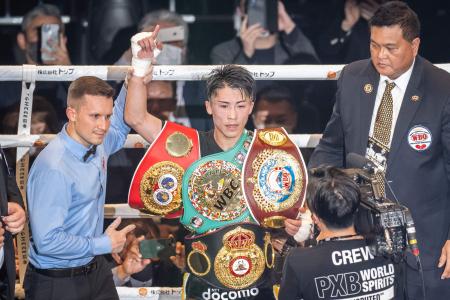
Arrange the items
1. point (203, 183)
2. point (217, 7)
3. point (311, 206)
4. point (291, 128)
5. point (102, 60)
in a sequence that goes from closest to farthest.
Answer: point (311, 206)
point (203, 183)
point (291, 128)
point (102, 60)
point (217, 7)

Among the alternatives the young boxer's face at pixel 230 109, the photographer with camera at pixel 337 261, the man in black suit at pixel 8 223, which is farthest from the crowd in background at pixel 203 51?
the photographer with camera at pixel 337 261

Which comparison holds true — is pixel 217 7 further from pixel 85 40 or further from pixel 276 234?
pixel 276 234

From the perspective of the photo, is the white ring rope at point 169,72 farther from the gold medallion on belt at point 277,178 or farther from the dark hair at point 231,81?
the gold medallion on belt at point 277,178

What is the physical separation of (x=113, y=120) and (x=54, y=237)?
0.74 meters

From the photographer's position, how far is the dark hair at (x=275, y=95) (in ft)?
19.4

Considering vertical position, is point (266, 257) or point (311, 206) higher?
point (311, 206)

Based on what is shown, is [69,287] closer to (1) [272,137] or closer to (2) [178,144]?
(2) [178,144]

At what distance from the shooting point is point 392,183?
4043mm

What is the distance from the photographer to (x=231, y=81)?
397 centimetres

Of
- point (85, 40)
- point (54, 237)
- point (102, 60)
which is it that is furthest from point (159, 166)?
point (85, 40)

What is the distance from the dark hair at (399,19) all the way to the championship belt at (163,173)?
1.04m

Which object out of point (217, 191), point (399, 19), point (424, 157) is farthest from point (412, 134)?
point (217, 191)

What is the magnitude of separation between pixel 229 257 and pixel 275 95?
2.20m

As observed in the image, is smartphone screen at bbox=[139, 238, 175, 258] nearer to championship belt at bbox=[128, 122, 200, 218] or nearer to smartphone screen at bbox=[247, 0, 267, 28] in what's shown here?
championship belt at bbox=[128, 122, 200, 218]
